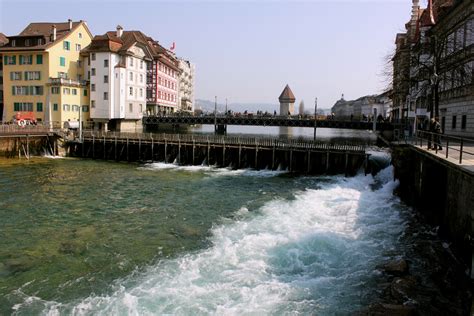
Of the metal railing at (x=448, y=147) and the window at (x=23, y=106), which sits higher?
the window at (x=23, y=106)

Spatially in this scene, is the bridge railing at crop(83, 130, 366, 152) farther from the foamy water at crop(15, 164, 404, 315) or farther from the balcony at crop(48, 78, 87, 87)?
the foamy water at crop(15, 164, 404, 315)

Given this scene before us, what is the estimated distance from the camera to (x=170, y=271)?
14.2m

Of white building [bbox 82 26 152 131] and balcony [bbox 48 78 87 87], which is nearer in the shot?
balcony [bbox 48 78 87 87]

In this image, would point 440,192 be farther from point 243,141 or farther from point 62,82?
point 62,82

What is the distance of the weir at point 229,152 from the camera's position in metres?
38.8

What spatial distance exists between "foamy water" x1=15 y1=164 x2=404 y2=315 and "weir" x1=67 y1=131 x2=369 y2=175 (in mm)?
16387

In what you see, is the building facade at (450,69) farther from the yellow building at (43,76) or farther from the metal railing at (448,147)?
the yellow building at (43,76)

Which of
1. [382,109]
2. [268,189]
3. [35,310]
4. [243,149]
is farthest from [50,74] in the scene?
[382,109]

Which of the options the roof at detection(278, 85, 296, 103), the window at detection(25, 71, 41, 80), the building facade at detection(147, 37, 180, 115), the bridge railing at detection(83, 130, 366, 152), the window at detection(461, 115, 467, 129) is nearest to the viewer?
the window at detection(461, 115, 467, 129)

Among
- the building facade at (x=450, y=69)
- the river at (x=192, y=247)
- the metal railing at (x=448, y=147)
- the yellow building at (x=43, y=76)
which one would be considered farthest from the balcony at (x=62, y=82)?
the metal railing at (x=448, y=147)

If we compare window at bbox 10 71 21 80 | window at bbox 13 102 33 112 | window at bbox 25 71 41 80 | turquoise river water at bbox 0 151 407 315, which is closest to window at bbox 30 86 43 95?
window at bbox 25 71 41 80

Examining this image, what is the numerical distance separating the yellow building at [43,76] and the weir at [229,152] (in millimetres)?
15304

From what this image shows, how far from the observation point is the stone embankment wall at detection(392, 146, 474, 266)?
14.6 metres

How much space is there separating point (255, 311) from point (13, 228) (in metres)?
13.0
